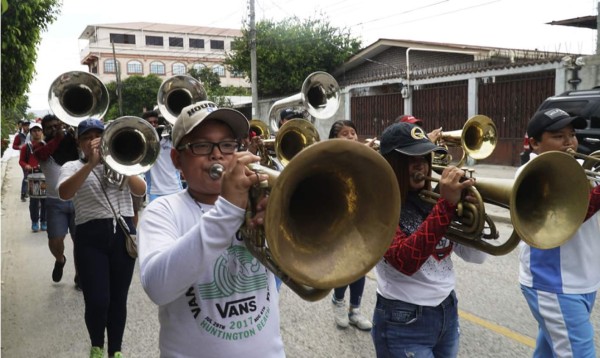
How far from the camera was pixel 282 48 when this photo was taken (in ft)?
79.1

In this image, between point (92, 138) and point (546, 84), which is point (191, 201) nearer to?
point (92, 138)

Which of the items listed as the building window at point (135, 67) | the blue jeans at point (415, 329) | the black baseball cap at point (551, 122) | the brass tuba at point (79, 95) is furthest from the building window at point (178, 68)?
the blue jeans at point (415, 329)

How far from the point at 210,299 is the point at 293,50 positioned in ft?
75.7

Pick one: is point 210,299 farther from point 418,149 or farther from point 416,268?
point 418,149

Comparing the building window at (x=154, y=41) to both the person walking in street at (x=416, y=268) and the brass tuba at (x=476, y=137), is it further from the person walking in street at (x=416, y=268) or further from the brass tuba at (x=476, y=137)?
the person walking in street at (x=416, y=268)

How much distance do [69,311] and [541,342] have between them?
4086 mm

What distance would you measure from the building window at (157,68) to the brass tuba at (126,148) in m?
70.7

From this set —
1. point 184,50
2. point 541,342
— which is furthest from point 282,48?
point 184,50

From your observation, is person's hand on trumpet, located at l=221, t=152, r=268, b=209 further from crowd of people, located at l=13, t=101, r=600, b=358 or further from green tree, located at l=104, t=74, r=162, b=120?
green tree, located at l=104, t=74, r=162, b=120

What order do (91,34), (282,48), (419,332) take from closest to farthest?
(419,332)
(282,48)
(91,34)

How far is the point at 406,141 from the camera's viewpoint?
2.39m

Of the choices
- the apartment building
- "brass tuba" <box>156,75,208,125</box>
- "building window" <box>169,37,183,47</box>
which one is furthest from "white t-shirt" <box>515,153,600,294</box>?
"building window" <box>169,37,183,47</box>

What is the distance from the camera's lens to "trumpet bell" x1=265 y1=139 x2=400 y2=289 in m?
1.41

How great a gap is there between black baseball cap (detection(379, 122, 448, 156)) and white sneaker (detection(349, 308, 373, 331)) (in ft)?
7.63
